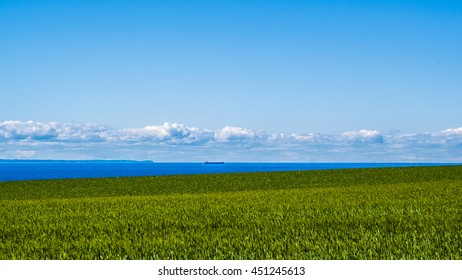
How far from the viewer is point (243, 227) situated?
16.2 meters

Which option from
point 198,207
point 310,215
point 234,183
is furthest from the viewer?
point 234,183

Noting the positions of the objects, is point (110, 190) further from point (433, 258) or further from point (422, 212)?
point (433, 258)

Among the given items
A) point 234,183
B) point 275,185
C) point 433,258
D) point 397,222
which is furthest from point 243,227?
point 234,183

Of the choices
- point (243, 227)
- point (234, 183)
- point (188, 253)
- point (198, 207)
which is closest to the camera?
point (188, 253)

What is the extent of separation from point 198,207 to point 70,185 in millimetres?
39323

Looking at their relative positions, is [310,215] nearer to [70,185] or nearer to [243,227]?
[243,227]

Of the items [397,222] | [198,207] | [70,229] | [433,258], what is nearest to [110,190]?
[198,207]

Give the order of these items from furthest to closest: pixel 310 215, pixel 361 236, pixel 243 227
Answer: pixel 310 215, pixel 243 227, pixel 361 236

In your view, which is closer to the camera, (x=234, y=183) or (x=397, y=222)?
(x=397, y=222)

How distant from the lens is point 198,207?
77.3 feet

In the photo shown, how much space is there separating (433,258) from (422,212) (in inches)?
364

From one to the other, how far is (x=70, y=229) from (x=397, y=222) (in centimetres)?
1098
